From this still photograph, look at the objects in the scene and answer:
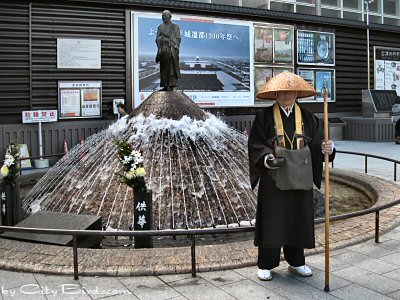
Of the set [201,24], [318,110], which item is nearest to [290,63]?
[318,110]

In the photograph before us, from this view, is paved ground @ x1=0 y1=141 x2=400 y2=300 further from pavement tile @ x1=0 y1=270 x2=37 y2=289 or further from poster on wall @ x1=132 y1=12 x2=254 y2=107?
poster on wall @ x1=132 y1=12 x2=254 y2=107

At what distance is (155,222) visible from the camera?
21.1ft

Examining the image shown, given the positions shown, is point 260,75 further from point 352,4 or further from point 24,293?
point 24,293

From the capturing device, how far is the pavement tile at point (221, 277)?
433cm

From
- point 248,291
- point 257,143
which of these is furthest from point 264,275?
point 257,143

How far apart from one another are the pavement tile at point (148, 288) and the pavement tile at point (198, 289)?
0.08 metres

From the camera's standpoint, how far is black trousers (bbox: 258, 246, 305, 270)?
14.4 feet

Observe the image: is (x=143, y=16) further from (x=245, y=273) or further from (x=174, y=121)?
(x=245, y=273)

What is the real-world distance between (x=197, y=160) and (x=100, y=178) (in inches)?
61.6

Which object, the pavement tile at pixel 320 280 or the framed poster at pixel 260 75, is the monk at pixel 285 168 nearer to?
the pavement tile at pixel 320 280

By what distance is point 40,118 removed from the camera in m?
13.5

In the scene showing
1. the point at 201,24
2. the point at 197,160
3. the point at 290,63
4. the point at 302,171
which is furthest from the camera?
the point at 290,63

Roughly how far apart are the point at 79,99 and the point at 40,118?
4.65 feet

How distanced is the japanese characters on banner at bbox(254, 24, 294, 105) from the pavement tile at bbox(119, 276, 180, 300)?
14.0m
